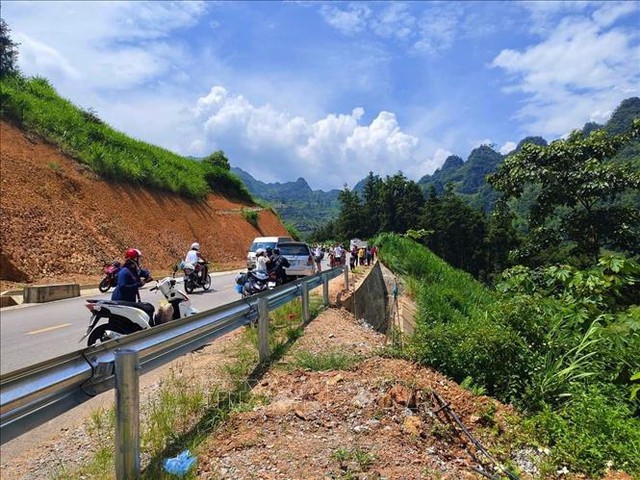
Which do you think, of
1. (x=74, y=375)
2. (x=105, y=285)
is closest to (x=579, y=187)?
(x=74, y=375)

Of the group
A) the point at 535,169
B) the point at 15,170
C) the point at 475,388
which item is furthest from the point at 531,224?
the point at 15,170

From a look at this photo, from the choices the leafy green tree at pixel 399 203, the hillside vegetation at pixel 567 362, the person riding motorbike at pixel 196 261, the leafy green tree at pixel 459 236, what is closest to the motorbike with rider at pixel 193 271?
the person riding motorbike at pixel 196 261

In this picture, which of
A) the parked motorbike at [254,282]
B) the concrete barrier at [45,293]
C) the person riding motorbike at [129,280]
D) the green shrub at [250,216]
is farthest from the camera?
the green shrub at [250,216]

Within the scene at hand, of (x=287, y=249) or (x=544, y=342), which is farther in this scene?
(x=287, y=249)

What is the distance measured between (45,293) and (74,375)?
14511 mm

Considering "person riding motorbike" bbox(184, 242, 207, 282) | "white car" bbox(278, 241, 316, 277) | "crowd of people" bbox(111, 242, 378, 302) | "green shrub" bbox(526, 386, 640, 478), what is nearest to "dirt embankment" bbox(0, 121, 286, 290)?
"person riding motorbike" bbox(184, 242, 207, 282)

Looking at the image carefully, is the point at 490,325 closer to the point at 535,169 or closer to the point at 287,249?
the point at 535,169

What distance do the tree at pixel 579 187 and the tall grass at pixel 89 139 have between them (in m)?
27.2

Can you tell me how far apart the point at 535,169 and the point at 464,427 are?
8.12 metres

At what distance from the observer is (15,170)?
23906mm

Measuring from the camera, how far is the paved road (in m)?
8.45

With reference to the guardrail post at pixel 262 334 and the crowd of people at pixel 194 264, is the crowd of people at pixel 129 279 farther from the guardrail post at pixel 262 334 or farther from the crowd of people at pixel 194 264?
the guardrail post at pixel 262 334

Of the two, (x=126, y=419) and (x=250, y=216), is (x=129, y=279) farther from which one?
(x=250, y=216)

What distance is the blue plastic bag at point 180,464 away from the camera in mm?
3369
